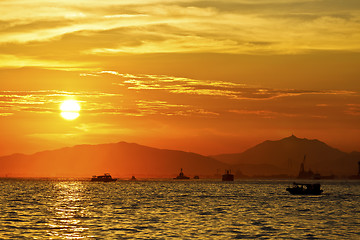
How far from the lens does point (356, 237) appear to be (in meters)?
75.9

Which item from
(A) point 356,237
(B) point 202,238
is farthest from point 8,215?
(A) point 356,237

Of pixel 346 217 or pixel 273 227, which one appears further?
pixel 346 217

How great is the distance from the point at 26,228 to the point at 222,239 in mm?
27657

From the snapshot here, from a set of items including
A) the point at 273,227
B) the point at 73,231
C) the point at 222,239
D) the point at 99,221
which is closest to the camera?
the point at 222,239

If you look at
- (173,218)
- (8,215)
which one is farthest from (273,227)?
(8,215)

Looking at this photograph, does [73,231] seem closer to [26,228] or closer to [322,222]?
[26,228]

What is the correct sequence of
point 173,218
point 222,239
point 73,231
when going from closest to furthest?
1. point 222,239
2. point 73,231
3. point 173,218

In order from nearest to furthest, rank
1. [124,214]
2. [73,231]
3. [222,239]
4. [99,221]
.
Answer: [222,239] < [73,231] < [99,221] < [124,214]

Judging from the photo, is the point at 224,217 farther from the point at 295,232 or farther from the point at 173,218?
the point at 295,232

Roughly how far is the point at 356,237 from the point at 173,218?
34181mm

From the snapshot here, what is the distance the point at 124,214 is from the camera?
109812mm

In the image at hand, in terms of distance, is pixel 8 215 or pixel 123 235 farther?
pixel 8 215

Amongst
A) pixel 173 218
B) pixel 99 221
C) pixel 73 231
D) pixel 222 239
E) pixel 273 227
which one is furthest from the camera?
pixel 173 218

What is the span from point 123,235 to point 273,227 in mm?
22889
